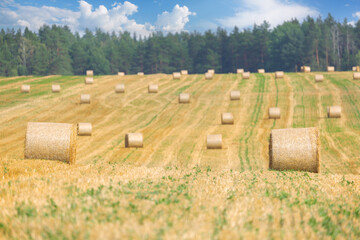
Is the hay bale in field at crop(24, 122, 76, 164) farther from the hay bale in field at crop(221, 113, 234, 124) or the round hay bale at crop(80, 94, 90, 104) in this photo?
the round hay bale at crop(80, 94, 90, 104)

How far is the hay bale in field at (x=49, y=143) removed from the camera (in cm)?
1734

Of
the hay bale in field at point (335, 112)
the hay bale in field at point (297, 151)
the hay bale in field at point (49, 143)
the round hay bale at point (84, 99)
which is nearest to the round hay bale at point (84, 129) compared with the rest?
the hay bale in field at point (49, 143)

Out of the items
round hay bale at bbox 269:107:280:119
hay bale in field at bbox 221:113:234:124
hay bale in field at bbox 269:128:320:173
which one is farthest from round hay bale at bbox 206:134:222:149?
round hay bale at bbox 269:107:280:119

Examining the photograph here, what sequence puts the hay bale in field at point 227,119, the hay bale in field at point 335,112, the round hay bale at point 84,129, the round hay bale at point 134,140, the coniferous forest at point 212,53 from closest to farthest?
1. the round hay bale at point 134,140
2. the round hay bale at point 84,129
3. the hay bale in field at point 227,119
4. the hay bale in field at point 335,112
5. the coniferous forest at point 212,53

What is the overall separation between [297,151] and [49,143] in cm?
1089

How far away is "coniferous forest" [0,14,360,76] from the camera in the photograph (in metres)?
132

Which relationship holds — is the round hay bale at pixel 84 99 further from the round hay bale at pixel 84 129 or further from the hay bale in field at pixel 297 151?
the hay bale in field at pixel 297 151

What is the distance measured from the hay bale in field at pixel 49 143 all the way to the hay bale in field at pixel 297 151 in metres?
9.10

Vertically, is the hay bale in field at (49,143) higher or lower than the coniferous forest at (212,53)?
lower

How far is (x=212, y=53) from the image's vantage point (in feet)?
475

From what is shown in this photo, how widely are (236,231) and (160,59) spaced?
148191mm

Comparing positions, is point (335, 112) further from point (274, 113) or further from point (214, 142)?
point (214, 142)

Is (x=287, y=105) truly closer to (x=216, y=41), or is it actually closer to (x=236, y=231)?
(x=236, y=231)

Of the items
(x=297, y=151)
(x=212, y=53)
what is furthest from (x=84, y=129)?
(x=212, y=53)
